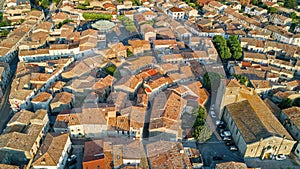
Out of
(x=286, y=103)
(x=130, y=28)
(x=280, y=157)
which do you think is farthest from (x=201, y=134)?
(x=130, y=28)

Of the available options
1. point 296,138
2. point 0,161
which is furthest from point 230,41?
point 0,161

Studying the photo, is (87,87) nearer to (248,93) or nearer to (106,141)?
(106,141)

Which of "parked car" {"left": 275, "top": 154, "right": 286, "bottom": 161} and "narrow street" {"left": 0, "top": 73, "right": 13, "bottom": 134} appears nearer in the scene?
"parked car" {"left": 275, "top": 154, "right": 286, "bottom": 161}

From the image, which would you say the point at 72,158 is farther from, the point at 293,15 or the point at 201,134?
the point at 293,15

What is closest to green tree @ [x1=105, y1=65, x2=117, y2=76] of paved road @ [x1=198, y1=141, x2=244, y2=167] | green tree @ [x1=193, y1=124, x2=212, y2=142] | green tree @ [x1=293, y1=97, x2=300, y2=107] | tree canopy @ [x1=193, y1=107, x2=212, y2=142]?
tree canopy @ [x1=193, y1=107, x2=212, y2=142]

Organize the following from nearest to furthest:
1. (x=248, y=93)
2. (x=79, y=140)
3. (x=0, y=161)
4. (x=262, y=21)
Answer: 1. (x=0, y=161)
2. (x=79, y=140)
3. (x=248, y=93)
4. (x=262, y=21)

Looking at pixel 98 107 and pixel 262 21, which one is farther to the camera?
pixel 262 21

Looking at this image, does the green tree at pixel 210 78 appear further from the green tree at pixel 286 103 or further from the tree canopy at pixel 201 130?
the green tree at pixel 286 103

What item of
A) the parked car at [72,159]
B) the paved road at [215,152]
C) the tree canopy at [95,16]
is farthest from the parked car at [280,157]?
the tree canopy at [95,16]

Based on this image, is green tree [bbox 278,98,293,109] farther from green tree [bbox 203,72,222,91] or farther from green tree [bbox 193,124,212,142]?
green tree [bbox 193,124,212,142]
